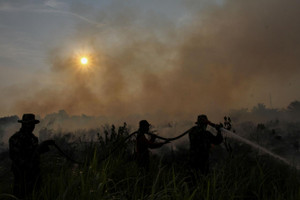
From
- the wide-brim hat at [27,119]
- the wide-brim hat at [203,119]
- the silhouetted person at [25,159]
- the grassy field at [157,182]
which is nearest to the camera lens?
the grassy field at [157,182]

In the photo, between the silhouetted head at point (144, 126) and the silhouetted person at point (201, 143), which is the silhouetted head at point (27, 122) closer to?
the silhouetted head at point (144, 126)

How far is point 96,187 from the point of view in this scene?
4.36 meters

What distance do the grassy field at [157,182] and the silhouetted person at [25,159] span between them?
0.71 feet

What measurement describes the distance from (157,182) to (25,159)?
261cm

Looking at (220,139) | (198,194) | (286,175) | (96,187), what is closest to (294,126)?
(286,175)

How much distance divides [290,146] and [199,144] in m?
6.53

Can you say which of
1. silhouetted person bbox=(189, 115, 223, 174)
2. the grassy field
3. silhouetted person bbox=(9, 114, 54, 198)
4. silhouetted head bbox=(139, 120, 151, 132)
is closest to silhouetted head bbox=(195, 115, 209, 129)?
silhouetted person bbox=(189, 115, 223, 174)

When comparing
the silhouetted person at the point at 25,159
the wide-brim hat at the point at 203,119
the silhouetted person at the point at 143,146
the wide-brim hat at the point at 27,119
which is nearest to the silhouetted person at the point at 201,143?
the wide-brim hat at the point at 203,119

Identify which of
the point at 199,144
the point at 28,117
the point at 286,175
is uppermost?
the point at 28,117

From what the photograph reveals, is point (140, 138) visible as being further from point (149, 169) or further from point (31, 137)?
point (31, 137)

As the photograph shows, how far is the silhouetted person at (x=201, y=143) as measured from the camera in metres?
6.95

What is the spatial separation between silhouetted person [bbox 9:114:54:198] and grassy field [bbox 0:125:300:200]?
0.71 feet

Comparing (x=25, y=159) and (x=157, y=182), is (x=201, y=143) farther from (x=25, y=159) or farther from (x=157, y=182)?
(x=25, y=159)

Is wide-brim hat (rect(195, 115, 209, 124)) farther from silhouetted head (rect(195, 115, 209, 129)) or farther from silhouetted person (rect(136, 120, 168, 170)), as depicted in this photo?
silhouetted person (rect(136, 120, 168, 170))
